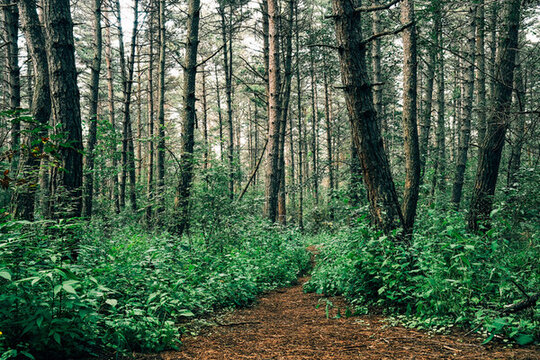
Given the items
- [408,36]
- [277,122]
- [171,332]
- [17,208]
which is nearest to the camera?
[171,332]

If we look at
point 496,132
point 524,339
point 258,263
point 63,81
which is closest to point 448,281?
point 524,339

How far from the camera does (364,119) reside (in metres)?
5.07

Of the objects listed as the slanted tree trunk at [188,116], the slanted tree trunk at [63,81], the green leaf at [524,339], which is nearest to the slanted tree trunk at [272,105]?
the slanted tree trunk at [188,116]

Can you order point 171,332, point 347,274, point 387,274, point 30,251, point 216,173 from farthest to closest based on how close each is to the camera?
1. point 216,173
2. point 347,274
3. point 387,274
4. point 171,332
5. point 30,251

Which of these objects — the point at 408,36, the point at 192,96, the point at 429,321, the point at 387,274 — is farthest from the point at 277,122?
the point at 429,321

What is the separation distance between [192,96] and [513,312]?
704cm

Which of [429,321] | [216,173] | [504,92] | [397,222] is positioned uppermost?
[504,92]

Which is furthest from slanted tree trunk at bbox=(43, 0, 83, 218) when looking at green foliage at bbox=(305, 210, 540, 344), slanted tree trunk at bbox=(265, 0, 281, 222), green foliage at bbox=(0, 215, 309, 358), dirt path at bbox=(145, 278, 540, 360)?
slanted tree trunk at bbox=(265, 0, 281, 222)

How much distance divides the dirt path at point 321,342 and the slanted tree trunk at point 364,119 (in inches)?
66.7

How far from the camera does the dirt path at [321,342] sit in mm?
2799

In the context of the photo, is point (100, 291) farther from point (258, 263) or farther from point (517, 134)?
point (517, 134)

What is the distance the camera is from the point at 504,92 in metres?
6.88

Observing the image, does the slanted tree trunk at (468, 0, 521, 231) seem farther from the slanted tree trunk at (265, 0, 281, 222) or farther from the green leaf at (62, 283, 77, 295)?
the green leaf at (62, 283, 77, 295)

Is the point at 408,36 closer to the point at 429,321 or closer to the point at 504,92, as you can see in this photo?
the point at 504,92
